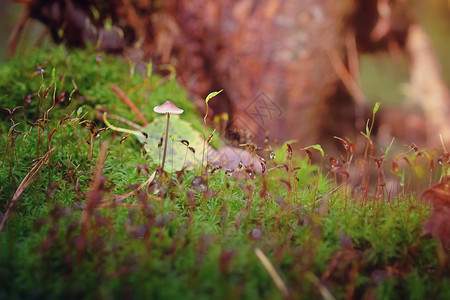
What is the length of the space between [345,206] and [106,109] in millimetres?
1396

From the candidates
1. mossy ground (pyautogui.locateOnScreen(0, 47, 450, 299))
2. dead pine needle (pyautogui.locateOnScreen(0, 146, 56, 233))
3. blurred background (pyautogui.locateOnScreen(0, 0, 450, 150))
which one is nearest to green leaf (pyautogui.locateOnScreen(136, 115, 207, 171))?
mossy ground (pyautogui.locateOnScreen(0, 47, 450, 299))

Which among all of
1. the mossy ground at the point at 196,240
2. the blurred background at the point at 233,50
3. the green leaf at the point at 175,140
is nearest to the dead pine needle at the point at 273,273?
the mossy ground at the point at 196,240

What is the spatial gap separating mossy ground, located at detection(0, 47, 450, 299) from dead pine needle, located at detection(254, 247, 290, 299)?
0.04ft

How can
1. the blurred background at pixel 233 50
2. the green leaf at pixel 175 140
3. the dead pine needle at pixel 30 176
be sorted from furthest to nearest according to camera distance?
the blurred background at pixel 233 50, the green leaf at pixel 175 140, the dead pine needle at pixel 30 176

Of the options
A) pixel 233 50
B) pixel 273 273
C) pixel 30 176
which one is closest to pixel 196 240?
pixel 273 273

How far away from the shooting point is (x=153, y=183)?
1440 millimetres

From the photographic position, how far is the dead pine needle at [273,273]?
3.34 feet

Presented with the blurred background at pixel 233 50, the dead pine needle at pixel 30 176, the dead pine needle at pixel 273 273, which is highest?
the blurred background at pixel 233 50

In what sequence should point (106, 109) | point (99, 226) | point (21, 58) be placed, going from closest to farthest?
1. point (99, 226)
2. point (106, 109)
3. point (21, 58)

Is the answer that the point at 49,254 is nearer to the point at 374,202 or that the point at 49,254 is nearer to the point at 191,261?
the point at 191,261

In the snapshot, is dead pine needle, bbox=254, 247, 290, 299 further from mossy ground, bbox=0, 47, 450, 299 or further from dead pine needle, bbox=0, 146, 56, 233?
dead pine needle, bbox=0, 146, 56, 233

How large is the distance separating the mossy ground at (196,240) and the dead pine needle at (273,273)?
0.01 metres

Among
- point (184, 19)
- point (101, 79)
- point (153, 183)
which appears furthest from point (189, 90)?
point (153, 183)

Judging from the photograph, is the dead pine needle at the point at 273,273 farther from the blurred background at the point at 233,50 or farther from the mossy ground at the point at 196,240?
the blurred background at the point at 233,50
